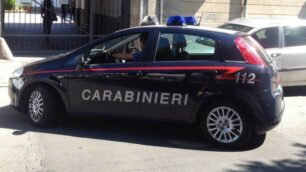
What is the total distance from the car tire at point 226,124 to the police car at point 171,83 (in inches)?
0.5

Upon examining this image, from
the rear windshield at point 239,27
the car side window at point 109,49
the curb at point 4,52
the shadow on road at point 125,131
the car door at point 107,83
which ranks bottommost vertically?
the shadow on road at point 125,131

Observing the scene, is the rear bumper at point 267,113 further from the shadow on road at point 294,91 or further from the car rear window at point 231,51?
the shadow on road at point 294,91

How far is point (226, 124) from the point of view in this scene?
6297mm

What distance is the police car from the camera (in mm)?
6215

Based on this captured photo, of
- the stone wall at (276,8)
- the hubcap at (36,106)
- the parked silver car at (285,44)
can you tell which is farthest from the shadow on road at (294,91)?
the hubcap at (36,106)

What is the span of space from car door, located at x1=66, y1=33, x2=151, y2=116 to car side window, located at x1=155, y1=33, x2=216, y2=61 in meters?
0.27

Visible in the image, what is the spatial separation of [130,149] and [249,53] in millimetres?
1849

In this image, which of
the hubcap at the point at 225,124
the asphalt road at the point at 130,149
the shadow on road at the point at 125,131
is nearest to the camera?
the asphalt road at the point at 130,149

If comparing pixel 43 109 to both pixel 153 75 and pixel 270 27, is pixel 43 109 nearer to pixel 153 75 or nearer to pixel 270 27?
pixel 153 75

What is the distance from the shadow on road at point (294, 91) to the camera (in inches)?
400

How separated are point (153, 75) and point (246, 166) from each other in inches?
64.5

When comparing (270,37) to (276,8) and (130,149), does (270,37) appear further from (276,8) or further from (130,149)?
(276,8)

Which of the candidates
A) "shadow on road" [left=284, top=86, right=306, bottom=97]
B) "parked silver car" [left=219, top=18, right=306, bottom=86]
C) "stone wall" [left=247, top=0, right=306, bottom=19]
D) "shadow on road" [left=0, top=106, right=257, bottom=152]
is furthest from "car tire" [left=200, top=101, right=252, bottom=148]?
"stone wall" [left=247, top=0, right=306, bottom=19]

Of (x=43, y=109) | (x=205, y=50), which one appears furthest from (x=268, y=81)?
(x=43, y=109)
